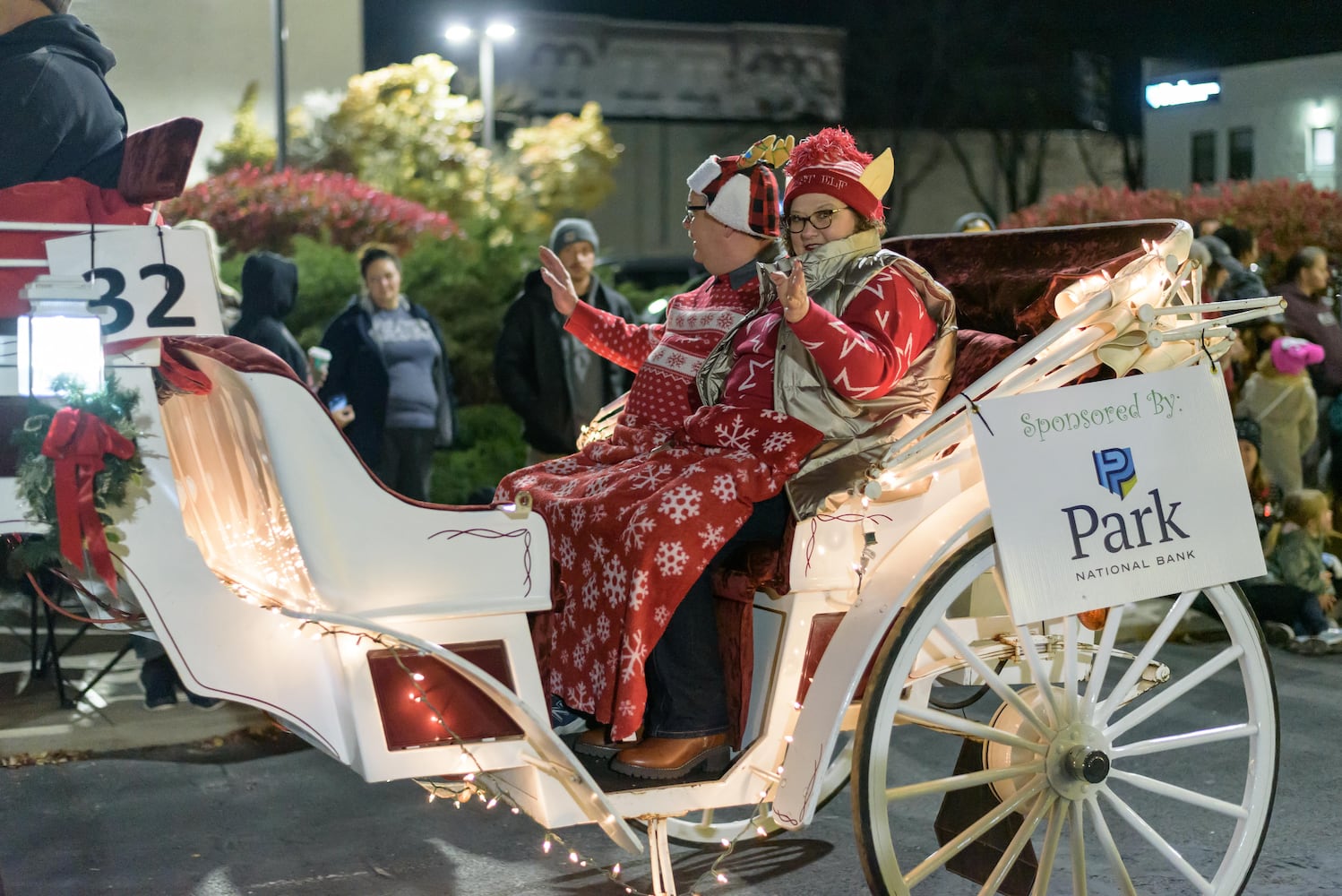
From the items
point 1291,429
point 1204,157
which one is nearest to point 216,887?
point 1291,429

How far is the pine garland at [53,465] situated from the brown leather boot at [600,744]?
113 centimetres

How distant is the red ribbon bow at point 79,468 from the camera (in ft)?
8.11

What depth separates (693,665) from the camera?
3.07 metres

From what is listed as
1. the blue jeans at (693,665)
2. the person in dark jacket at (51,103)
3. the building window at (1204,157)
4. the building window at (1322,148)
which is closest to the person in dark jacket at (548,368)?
the blue jeans at (693,665)

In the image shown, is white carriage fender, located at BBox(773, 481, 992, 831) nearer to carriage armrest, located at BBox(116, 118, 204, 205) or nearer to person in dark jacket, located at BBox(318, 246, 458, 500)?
carriage armrest, located at BBox(116, 118, 204, 205)

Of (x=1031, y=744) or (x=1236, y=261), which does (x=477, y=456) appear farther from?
(x=1031, y=744)

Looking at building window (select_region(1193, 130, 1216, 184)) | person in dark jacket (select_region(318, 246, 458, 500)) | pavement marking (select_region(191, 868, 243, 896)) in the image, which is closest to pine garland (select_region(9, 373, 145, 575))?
pavement marking (select_region(191, 868, 243, 896))

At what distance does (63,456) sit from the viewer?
2477 mm

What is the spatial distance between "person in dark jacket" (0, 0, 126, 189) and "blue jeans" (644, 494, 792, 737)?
1522 millimetres

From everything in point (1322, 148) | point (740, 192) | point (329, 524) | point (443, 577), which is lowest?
point (443, 577)

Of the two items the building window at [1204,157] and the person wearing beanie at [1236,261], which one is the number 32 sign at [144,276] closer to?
the person wearing beanie at [1236,261]

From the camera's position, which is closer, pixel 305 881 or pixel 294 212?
pixel 305 881

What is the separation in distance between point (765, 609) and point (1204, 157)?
993 centimetres

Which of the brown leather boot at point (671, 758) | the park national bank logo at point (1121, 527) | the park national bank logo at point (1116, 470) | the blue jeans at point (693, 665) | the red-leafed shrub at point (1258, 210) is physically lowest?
the brown leather boot at point (671, 758)
